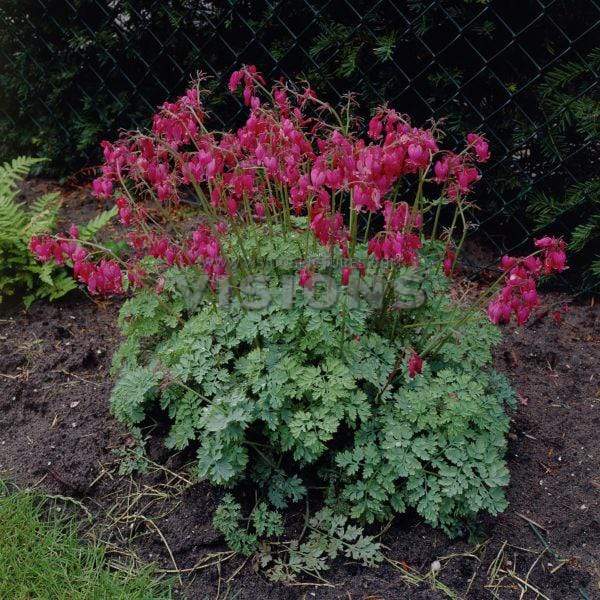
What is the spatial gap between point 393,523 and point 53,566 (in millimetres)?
1255

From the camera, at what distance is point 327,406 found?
2.43 m

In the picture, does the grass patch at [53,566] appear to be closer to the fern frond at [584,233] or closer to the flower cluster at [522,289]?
the flower cluster at [522,289]

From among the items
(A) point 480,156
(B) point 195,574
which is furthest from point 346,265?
(B) point 195,574

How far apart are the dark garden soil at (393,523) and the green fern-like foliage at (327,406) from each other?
108 millimetres

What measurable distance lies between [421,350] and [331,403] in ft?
1.85

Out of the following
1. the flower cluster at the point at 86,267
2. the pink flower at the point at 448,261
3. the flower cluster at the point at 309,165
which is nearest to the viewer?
the flower cluster at the point at 309,165

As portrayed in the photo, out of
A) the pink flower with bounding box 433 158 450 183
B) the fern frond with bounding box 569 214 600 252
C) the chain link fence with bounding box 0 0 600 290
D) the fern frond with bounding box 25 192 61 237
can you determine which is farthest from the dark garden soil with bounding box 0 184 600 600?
the pink flower with bounding box 433 158 450 183

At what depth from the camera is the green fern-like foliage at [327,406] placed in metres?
2.45

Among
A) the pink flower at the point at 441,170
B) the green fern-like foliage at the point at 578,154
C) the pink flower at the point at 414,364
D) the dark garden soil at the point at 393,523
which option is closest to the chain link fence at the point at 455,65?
the green fern-like foliage at the point at 578,154

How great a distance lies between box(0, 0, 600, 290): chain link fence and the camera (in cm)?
353

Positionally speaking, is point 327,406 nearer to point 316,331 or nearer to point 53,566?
point 316,331

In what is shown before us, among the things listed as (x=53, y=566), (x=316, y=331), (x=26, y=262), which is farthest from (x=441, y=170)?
(x=26, y=262)

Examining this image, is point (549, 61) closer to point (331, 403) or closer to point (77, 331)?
point (331, 403)

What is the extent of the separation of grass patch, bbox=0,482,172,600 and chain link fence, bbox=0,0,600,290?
7.40 feet
